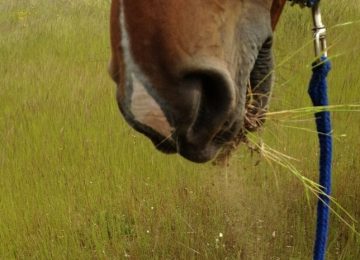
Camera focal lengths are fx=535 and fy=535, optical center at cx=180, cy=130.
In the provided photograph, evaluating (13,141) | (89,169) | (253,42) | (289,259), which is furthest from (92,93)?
(253,42)

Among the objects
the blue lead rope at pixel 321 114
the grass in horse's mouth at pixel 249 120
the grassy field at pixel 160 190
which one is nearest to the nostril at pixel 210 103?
the grass in horse's mouth at pixel 249 120

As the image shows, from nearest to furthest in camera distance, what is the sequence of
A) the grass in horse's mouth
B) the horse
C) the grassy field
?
the horse
the grass in horse's mouth
the grassy field

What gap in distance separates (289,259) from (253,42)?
1.12 metres

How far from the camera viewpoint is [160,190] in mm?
2307

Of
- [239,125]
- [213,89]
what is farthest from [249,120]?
[213,89]

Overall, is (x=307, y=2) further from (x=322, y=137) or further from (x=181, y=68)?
(x=181, y=68)

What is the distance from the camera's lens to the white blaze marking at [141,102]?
91 cm

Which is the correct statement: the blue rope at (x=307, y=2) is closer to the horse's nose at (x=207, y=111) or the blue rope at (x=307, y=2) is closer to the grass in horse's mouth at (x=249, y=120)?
the grass in horse's mouth at (x=249, y=120)

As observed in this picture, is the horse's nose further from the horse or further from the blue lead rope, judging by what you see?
the blue lead rope

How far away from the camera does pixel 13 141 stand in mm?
2988

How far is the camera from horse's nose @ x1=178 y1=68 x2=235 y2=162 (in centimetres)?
92

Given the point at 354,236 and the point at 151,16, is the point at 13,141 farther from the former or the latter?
the point at 151,16

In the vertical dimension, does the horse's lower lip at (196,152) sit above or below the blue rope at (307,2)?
below

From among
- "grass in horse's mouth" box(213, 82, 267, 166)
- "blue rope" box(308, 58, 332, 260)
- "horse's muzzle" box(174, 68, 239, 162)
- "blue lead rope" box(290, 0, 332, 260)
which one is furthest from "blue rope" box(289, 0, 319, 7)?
"horse's muzzle" box(174, 68, 239, 162)
